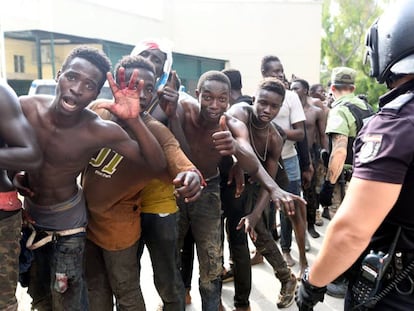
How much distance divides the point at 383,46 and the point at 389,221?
0.64 m

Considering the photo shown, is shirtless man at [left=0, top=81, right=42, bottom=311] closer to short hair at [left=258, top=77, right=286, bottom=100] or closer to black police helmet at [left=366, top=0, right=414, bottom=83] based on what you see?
black police helmet at [left=366, top=0, right=414, bottom=83]

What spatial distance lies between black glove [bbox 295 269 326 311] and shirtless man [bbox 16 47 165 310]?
1.01 metres

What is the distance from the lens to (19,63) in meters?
14.3

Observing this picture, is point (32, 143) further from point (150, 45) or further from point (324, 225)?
point (324, 225)

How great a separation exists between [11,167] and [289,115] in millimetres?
3024

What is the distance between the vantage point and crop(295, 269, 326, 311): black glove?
168 centimetres

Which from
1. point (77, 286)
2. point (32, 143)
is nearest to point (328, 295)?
point (77, 286)

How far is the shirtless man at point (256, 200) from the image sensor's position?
3.16 metres

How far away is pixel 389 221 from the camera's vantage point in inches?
58.9

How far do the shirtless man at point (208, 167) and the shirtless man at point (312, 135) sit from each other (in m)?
2.31

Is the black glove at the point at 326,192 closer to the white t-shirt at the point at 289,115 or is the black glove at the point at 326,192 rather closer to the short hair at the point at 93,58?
the white t-shirt at the point at 289,115

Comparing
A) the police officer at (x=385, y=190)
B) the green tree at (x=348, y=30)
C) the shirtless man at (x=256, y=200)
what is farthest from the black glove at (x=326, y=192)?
the green tree at (x=348, y=30)

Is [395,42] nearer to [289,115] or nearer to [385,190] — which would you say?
[385,190]

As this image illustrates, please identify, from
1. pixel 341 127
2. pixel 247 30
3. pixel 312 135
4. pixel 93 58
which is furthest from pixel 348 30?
pixel 93 58
